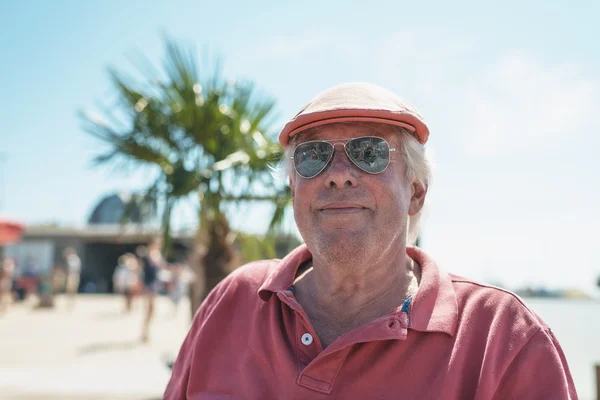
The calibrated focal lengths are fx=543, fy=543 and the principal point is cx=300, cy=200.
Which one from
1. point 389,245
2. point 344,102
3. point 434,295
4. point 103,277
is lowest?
point 103,277

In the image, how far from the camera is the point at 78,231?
23766mm

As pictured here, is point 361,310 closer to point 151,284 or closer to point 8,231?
A: point 151,284

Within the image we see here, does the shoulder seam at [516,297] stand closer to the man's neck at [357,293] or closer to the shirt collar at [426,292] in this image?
the shirt collar at [426,292]

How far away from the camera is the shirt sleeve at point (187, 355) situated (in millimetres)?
1744

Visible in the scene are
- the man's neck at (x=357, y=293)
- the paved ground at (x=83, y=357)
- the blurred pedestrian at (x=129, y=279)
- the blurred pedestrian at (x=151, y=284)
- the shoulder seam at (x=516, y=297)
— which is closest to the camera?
the shoulder seam at (x=516, y=297)

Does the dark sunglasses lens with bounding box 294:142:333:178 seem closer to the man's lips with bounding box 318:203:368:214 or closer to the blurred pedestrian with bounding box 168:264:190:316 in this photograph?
the man's lips with bounding box 318:203:368:214

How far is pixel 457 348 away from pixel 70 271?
13492mm

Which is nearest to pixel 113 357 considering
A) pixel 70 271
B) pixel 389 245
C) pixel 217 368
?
pixel 217 368

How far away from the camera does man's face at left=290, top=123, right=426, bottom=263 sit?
1569 mm

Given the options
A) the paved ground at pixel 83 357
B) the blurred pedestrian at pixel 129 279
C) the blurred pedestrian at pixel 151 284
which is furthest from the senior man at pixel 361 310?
the blurred pedestrian at pixel 129 279

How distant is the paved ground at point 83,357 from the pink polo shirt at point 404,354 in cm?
282

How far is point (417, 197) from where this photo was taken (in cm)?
180

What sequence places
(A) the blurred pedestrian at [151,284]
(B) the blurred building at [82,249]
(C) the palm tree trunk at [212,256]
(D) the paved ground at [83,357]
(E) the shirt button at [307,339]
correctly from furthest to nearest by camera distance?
1. (B) the blurred building at [82,249]
2. (A) the blurred pedestrian at [151,284]
3. (D) the paved ground at [83,357]
4. (C) the palm tree trunk at [212,256]
5. (E) the shirt button at [307,339]

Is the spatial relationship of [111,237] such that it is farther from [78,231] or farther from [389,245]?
[389,245]
